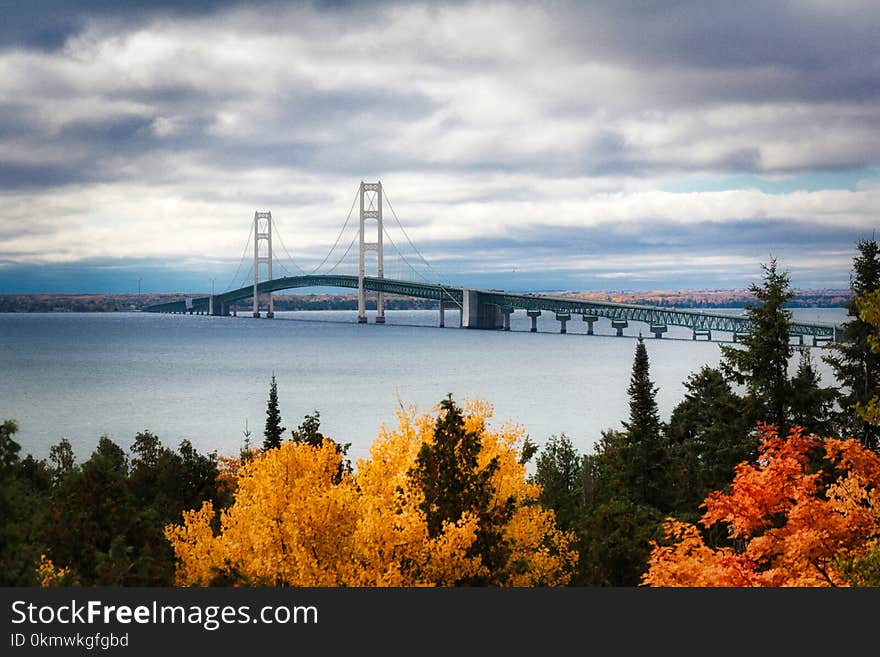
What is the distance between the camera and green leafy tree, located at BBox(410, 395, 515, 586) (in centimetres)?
1553

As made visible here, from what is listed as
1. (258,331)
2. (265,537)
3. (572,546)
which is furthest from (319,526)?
(258,331)

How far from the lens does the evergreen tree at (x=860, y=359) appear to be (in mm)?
19516

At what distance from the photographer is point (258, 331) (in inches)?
6531

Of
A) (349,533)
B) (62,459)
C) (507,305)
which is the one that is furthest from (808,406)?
(507,305)

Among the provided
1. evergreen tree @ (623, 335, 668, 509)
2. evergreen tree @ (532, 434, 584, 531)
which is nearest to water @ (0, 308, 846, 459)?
evergreen tree @ (532, 434, 584, 531)

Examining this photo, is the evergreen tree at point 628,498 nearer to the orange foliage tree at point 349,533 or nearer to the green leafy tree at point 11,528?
the orange foliage tree at point 349,533

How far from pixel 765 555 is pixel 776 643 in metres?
4.36

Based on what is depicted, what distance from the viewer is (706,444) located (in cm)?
2323

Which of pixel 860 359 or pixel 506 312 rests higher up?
pixel 506 312

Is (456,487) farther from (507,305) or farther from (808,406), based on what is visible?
(507,305)

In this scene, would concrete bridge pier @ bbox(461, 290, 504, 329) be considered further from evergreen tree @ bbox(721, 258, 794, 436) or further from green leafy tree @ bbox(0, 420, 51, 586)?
green leafy tree @ bbox(0, 420, 51, 586)

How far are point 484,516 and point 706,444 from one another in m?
9.51

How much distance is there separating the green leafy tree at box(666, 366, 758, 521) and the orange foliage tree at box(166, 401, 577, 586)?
20.2 feet

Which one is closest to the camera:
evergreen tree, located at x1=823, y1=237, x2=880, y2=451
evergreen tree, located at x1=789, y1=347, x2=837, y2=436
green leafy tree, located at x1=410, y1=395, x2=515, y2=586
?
green leafy tree, located at x1=410, y1=395, x2=515, y2=586
